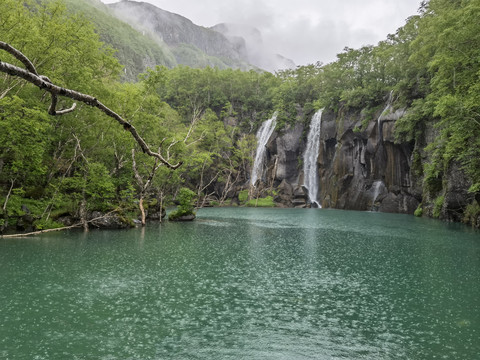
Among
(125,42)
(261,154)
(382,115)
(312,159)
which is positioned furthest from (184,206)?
(125,42)

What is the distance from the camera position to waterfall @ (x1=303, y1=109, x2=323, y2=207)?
59594 mm

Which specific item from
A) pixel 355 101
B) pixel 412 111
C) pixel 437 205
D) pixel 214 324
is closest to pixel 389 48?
pixel 355 101

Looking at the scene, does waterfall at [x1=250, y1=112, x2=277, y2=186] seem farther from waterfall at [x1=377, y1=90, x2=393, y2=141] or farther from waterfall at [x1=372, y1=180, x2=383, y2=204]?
waterfall at [x1=377, y1=90, x2=393, y2=141]

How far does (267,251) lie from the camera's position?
17547mm

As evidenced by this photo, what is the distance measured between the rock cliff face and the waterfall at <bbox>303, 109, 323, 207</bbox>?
41.4 inches

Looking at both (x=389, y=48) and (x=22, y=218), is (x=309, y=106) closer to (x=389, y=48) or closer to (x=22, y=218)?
(x=389, y=48)

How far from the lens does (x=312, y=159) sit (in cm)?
6094

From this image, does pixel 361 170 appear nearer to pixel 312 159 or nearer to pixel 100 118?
pixel 312 159

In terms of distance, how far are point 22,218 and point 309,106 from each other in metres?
54.5

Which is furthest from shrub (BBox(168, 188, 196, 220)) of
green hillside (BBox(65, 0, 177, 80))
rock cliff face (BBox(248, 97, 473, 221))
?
green hillside (BBox(65, 0, 177, 80))

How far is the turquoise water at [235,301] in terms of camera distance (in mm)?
6887

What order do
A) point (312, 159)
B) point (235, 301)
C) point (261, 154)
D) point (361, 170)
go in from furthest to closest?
point (261, 154), point (312, 159), point (361, 170), point (235, 301)

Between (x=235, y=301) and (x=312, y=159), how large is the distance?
175 ft

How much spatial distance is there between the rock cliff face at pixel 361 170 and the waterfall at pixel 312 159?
1.05 meters
